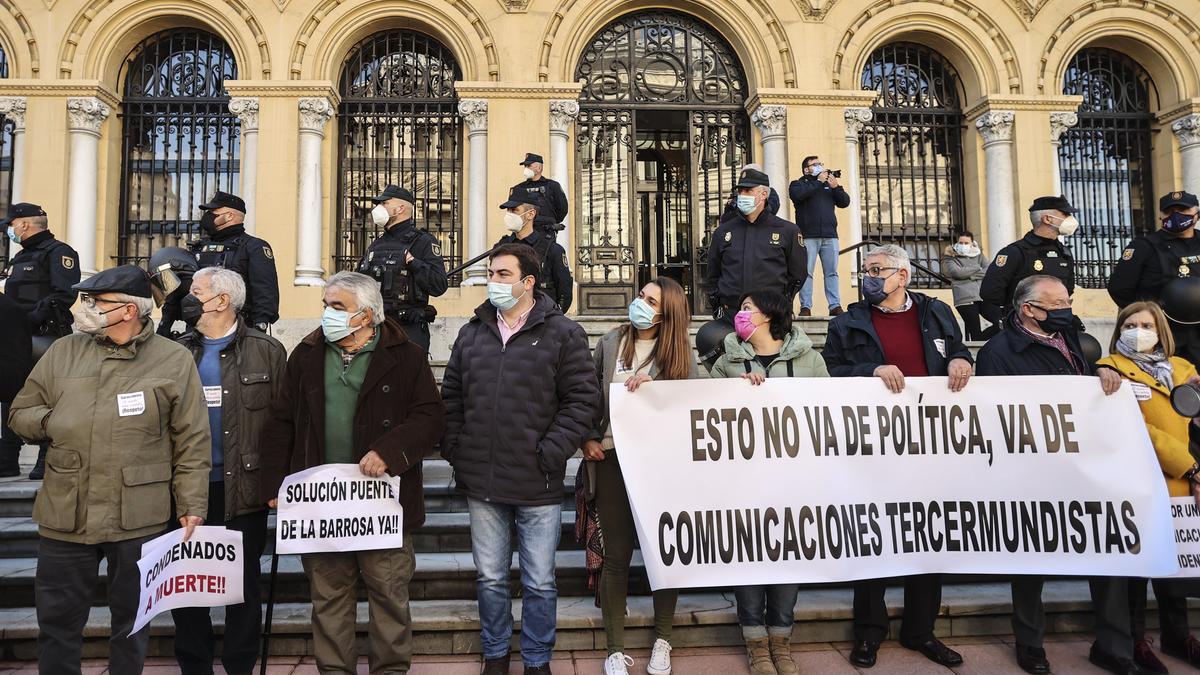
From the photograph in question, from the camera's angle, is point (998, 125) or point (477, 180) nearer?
point (477, 180)

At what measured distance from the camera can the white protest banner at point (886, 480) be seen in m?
3.88

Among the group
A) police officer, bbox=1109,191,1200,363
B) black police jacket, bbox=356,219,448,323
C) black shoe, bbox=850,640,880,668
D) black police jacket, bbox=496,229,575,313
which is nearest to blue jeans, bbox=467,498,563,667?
black shoe, bbox=850,640,880,668

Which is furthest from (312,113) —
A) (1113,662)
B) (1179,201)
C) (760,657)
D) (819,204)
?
(1113,662)

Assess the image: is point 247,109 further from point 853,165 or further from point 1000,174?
point 1000,174

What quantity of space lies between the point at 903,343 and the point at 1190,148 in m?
11.1

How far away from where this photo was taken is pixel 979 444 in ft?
13.5

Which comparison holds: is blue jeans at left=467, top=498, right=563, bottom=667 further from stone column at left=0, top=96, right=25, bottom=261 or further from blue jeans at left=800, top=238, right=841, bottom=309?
stone column at left=0, top=96, right=25, bottom=261

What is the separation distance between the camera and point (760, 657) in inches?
152

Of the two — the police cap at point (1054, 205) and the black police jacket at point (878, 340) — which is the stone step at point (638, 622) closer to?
the black police jacket at point (878, 340)

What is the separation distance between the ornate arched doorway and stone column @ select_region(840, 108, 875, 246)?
153cm

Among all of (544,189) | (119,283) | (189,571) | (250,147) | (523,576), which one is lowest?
(523,576)

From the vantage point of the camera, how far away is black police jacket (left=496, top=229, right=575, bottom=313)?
21.8ft

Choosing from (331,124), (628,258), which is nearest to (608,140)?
(628,258)

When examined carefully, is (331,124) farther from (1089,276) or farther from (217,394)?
(1089,276)
